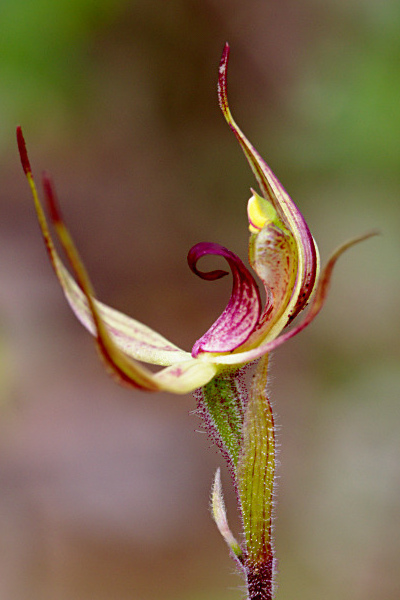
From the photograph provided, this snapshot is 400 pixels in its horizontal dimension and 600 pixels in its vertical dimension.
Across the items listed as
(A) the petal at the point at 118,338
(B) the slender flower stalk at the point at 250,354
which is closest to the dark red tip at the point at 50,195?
(A) the petal at the point at 118,338

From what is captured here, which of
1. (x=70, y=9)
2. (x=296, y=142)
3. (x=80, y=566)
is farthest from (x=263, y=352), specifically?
(x=70, y=9)

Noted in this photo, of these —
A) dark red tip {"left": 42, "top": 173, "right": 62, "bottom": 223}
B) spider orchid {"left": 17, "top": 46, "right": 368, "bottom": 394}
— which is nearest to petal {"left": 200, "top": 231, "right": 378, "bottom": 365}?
spider orchid {"left": 17, "top": 46, "right": 368, "bottom": 394}

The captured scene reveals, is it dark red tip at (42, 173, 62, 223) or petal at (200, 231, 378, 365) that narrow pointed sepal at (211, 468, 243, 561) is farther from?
dark red tip at (42, 173, 62, 223)

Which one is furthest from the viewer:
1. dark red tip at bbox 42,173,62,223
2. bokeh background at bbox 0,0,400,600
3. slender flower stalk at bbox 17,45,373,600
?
bokeh background at bbox 0,0,400,600

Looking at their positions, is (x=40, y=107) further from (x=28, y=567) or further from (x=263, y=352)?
(x=263, y=352)

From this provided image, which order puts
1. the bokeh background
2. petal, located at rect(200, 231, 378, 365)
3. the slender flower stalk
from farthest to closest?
the bokeh background → the slender flower stalk → petal, located at rect(200, 231, 378, 365)

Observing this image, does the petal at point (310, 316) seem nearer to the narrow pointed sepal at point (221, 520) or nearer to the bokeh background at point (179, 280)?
the narrow pointed sepal at point (221, 520)

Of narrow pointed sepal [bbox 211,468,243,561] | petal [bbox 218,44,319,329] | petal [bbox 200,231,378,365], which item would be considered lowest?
narrow pointed sepal [bbox 211,468,243,561]

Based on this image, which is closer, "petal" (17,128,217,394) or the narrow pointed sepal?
"petal" (17,128,217,394)
